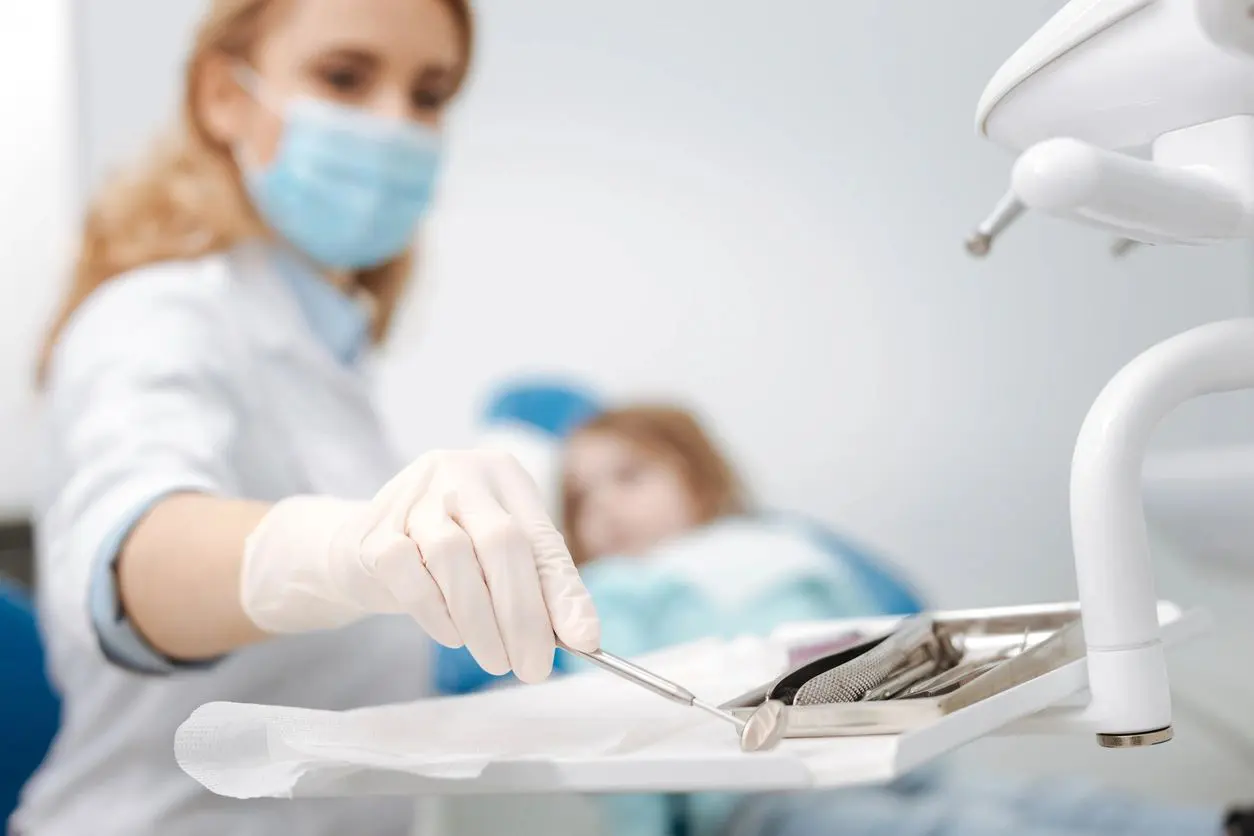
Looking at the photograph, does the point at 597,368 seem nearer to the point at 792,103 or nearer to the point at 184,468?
the point at 792,103

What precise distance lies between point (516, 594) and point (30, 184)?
5.69 ft

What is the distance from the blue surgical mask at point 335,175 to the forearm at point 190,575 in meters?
0.59

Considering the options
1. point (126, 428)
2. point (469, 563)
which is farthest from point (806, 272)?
point (469, 563)

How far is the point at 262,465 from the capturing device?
1.03m

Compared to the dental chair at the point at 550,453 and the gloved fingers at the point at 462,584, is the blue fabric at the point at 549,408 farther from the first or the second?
the gloved fingers at the point at 462,584

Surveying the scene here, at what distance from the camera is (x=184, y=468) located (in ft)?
2.61

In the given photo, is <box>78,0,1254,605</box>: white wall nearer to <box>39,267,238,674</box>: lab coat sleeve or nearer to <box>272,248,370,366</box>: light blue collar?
<box>272,248,370,366</box>: light blue collar

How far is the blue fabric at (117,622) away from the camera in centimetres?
75

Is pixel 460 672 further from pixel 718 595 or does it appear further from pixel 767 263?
pixel 767 263

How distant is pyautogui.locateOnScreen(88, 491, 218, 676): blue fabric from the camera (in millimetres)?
745

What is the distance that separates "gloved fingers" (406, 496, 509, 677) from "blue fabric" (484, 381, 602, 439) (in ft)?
4.38

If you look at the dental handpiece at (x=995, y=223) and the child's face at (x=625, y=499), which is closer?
the dental handpiece at (x=995, y=223)

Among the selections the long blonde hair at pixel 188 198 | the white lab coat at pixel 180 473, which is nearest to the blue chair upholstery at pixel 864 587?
the white lab coat at pixel 180 473

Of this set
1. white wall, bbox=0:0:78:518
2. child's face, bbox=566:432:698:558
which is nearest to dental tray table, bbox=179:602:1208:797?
child's face, bbox=566:432:698:558
